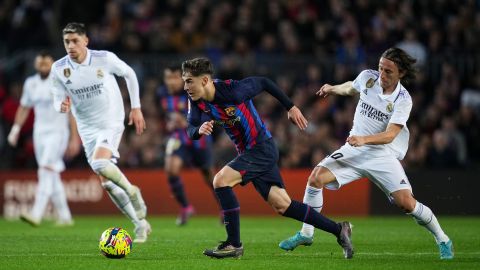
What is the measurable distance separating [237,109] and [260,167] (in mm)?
653

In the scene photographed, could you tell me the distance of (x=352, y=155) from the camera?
9930mm

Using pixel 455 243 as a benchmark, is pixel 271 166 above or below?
above

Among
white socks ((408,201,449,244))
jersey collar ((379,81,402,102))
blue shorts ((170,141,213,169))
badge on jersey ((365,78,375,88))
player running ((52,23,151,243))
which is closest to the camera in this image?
white socks ((408,201,449,244))

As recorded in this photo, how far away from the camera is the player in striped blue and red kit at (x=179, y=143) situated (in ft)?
49.9

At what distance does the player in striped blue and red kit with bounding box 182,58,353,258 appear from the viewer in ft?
30.3

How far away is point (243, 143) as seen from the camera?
947 cm

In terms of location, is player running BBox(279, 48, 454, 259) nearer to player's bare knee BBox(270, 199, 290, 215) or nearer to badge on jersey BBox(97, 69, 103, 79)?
player's bare knee BBox(270, 199, 290, 215)

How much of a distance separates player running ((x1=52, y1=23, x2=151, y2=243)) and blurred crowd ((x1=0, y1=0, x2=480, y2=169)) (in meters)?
7.71

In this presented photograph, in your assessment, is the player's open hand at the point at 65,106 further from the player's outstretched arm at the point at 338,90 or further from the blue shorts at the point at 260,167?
the player's outstretched arm at the point at 338,90

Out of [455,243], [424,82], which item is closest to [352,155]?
[455,243]

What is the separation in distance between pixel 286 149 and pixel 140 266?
1072 cm

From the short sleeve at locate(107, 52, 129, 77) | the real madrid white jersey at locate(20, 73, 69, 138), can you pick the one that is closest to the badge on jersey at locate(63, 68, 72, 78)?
the short sleeve at locate(107, 52, 129, 77)

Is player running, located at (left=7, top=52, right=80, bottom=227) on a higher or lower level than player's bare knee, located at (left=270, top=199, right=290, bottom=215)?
lower

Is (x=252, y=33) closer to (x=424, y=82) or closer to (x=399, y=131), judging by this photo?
(x=424, y=82)
